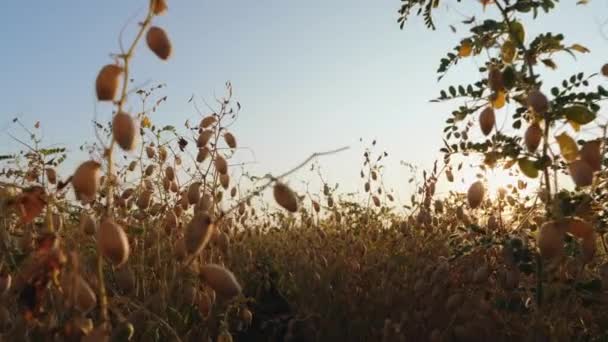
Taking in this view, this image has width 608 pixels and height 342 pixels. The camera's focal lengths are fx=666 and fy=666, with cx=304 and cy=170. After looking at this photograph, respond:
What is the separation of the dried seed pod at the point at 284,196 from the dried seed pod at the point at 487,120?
0.68 metres

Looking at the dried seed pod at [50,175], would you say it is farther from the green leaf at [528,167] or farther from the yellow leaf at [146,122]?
the green leaf at [528,167]

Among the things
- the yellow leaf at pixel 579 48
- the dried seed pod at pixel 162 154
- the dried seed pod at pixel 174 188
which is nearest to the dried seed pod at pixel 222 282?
the yellow leaf at pixel 579 48

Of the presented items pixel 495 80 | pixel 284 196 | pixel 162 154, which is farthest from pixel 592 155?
pixel 162 154

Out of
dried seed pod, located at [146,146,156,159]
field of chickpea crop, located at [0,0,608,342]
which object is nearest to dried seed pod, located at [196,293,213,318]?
field of chickpea crop, located at [0,0,608,342]

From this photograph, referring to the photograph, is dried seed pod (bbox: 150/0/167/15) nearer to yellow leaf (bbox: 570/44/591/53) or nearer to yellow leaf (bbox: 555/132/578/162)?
yellow leaf (bbox: 555/132/578/162)

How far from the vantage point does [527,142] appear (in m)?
1.62

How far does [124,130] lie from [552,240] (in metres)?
0.93

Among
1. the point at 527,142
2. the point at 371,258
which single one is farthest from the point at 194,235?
the point at 371,258

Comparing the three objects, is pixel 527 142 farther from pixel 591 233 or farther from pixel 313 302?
pixel 313 302

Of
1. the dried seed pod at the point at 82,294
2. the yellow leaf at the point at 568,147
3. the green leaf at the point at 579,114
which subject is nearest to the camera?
the dried seed pod at the point at 82,294

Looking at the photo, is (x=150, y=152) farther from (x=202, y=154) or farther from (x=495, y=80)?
(x=495, y=80)

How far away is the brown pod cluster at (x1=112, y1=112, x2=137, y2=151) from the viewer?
3.96ft

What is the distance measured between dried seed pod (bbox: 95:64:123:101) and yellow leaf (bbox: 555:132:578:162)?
101 cm

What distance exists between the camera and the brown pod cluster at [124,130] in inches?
47.6
